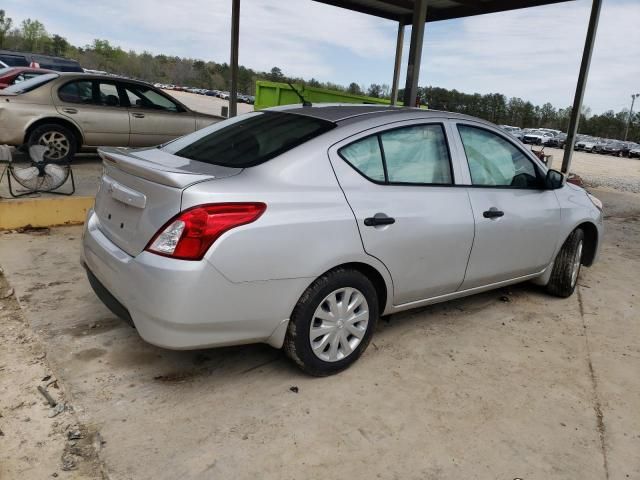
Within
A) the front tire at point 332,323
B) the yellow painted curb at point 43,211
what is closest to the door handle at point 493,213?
the front tire at point 332,323

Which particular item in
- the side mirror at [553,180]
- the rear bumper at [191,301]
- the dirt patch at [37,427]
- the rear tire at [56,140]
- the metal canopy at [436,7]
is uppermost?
the metal canopy at [436,7]

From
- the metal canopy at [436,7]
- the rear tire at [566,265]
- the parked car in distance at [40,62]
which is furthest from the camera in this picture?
the parked car in distance at [40,62]

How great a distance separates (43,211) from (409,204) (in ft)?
13.4

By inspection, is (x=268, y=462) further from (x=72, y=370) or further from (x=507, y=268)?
(x=507, y=268)

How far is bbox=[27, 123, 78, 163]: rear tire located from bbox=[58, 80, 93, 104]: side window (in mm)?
458

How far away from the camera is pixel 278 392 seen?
2887 mm

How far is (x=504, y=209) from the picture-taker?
372cm

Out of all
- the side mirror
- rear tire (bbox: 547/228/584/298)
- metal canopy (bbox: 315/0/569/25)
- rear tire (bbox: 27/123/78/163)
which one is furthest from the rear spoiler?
metal canopy (bbox: 315/0/569/25)

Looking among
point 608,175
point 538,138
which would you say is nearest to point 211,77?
point 538,138

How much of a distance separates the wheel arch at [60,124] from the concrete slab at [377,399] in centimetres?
435

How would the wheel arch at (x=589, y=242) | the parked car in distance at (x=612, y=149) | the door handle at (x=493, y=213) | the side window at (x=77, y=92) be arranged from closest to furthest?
the door handle at (x=493, y=213) < the wheel arch at (x=589, y=242) < the side window at (x=77, y=92) < the parked car in distance at (x=612, y=149)

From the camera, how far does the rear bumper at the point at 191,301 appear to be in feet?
8.04

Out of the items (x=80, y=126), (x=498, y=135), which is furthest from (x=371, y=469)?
(x=80, y=126)

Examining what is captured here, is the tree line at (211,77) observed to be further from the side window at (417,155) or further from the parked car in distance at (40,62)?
the side window at (417,155)
